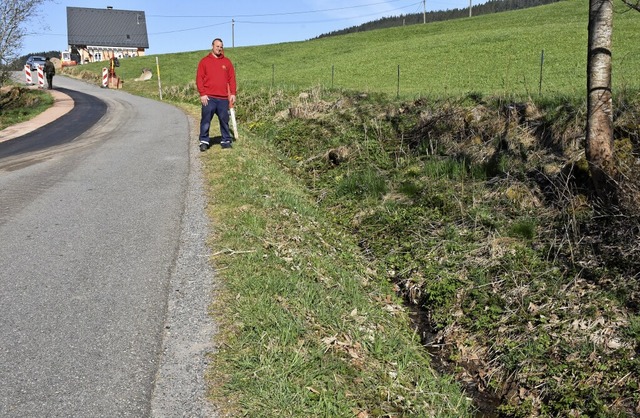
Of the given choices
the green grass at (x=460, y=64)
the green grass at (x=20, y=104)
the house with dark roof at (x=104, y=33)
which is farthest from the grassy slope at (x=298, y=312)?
the house with dark roof at (x=104, y=33)

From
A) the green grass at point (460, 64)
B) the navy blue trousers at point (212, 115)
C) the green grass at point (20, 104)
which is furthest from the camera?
the green grass at point (20, 104)

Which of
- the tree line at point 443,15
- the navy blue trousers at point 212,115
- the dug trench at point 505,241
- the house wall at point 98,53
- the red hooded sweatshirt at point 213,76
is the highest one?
the tree line at point 443,15

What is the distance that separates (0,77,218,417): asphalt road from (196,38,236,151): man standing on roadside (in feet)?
4.82

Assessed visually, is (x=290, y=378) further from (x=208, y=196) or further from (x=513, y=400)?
(x=208, y=196)

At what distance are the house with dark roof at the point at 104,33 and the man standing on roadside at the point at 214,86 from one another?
67324 millimetres

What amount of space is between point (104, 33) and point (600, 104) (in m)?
78.9

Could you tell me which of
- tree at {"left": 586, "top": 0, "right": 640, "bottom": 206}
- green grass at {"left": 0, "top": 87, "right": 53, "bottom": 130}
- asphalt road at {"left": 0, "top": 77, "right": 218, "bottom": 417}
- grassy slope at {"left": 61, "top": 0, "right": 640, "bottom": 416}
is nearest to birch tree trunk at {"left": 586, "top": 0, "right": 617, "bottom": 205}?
tree at {"left": 586, "top": 0, "right": 640, "bottom": 206}

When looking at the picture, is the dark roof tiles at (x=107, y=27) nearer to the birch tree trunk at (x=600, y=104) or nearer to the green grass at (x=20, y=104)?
the green grass at (x=20, y=104)

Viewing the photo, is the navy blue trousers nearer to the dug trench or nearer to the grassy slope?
the grassy slope

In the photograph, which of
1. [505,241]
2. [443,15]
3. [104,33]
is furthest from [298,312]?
[443,15]

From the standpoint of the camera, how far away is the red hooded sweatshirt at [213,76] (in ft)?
32.3

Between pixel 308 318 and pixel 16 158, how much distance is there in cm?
841

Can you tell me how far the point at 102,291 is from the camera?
14.7 ft

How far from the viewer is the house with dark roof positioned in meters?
71.6
